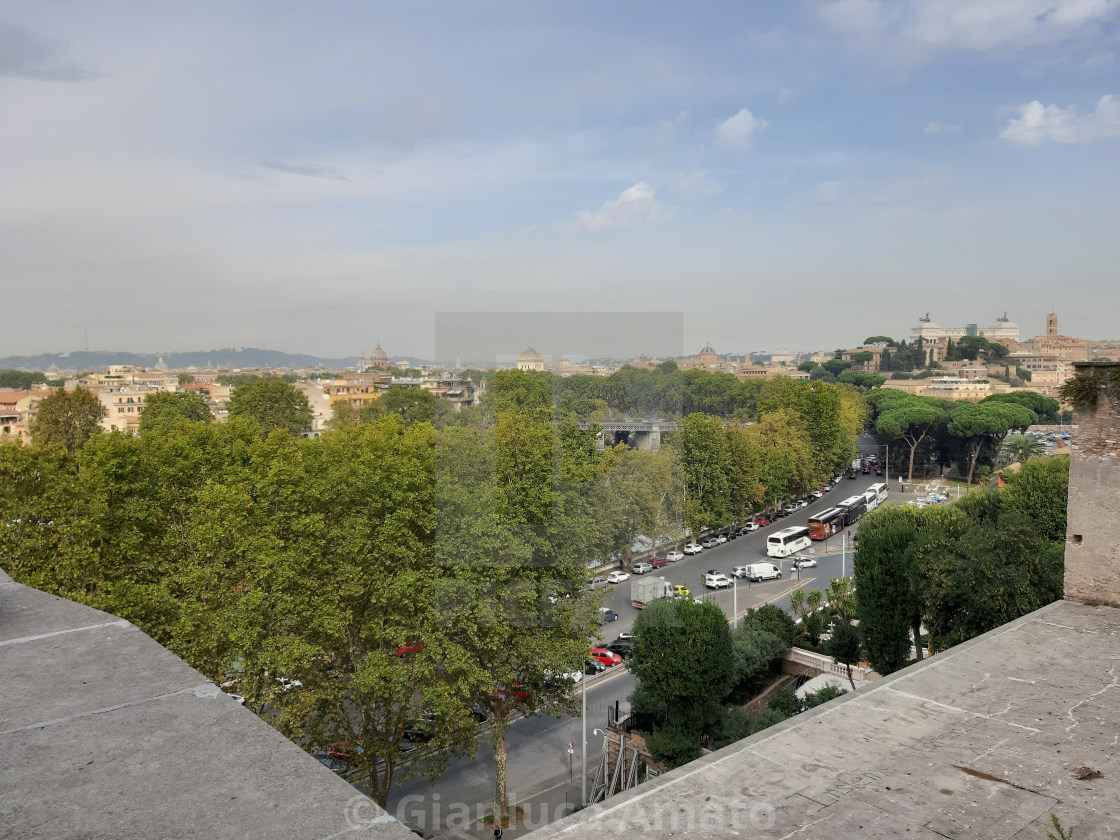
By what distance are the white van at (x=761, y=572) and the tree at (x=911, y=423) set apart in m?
28.5

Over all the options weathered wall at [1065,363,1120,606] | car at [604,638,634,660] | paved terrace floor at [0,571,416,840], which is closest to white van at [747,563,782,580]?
car at [604,638,634,660]

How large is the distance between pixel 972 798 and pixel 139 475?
15425mm

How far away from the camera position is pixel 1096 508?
9.11m

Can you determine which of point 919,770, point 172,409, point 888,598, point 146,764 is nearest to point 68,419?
point 172,409

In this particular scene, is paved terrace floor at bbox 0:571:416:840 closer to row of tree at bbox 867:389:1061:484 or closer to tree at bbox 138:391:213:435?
tree at bbox 138:391:213:435

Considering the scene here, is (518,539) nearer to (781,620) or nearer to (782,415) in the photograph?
(781,620)

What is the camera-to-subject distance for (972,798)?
4617mm

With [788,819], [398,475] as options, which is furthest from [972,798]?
[398,475]

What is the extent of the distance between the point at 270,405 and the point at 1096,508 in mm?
43291

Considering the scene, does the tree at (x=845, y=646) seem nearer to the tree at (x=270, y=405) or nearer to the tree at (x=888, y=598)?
the tree at (x=888, y=598)

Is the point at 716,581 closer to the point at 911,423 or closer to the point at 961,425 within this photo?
the point at 961,425

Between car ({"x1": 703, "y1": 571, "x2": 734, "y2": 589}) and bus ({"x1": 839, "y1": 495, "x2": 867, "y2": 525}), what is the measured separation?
12.6 metres

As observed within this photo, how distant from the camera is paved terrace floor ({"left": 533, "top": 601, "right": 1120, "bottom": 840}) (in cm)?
430

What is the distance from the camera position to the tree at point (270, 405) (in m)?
44.0
